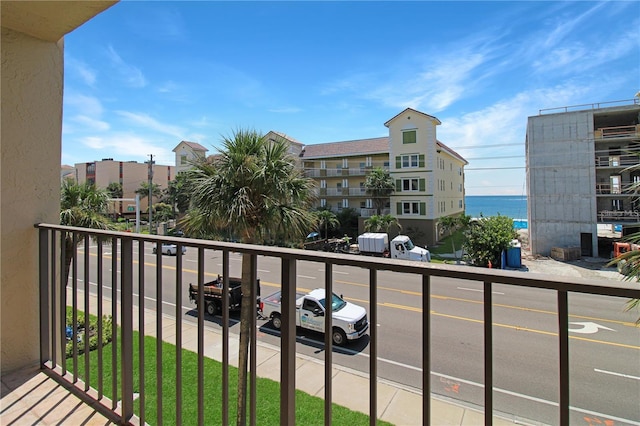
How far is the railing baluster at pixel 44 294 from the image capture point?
2.17 meters

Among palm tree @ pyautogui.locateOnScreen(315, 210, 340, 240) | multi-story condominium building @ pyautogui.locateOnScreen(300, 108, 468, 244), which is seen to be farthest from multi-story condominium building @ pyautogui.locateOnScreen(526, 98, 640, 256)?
palm tree @ pyautogui.locateOnScreen(315, 210, 340, 240)

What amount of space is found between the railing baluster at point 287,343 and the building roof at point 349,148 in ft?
82.7

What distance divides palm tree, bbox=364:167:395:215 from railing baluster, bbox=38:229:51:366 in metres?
22.5

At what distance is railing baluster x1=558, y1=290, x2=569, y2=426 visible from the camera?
769 millimetres

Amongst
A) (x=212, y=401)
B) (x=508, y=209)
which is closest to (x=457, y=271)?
(x=212, y=401)

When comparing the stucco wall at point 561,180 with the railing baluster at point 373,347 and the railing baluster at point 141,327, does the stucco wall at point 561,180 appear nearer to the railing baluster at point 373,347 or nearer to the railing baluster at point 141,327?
the railing baluster at point 373,347

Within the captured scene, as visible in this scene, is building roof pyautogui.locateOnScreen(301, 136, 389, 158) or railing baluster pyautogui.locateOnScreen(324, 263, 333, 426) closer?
railing baluster pyautogui.locateOnScreen(324, 263, 333, 426)

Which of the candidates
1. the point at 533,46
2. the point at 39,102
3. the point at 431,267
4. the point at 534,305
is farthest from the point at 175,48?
the point at 533,46

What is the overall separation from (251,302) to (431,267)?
0.77 metres

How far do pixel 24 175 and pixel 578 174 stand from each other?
950 inches


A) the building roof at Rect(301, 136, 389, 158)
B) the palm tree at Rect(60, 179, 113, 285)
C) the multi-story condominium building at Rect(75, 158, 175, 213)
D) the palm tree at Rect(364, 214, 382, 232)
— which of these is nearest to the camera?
the palm tree at Rect(60, 179, 113, 285)

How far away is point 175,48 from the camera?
6438mm

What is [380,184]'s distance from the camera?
23719mm

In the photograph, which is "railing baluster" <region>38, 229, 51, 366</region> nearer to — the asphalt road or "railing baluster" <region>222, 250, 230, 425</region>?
"railing baluster" <region>222, 250, 230, 425</region>
